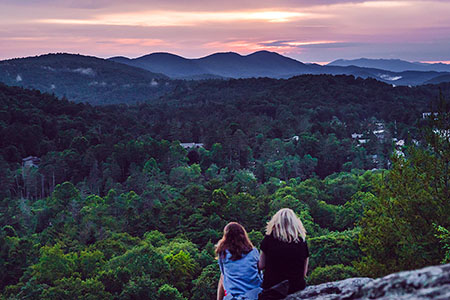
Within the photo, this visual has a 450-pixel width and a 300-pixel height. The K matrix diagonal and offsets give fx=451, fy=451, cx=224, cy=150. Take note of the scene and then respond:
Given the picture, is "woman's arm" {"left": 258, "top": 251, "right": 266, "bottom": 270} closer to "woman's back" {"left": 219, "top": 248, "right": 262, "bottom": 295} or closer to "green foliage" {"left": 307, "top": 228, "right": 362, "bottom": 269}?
"woman's back" {"left": 219, "top": 248, "right": 262, "bottom": 295}

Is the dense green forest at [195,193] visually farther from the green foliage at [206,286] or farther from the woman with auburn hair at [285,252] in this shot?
the woman with auburn hair at [285,252]

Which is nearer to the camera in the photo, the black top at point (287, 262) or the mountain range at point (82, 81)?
the black top at point (287, 262)

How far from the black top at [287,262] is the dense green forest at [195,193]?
21.8 ft

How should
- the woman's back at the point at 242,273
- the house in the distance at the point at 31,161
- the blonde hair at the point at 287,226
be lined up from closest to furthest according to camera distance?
1. the blonde hair at the point at 287,226
2. the woman's back at the point at 242,273
3. the house in the distance at the point at 31,161

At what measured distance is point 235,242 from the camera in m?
5.30

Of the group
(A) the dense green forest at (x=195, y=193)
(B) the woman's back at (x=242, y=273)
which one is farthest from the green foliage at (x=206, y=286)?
(B) the woman's back at (x=242, y=273)

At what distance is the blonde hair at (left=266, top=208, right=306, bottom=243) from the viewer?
501 centimetres

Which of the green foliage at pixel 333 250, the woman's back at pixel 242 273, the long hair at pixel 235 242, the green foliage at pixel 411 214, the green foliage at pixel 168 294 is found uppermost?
the long hair at pixel 235 242

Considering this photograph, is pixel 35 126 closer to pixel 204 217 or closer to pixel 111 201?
pixel 111 201

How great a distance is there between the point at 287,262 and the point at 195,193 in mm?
28259

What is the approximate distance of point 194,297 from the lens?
18.3 meters

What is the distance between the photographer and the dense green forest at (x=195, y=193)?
14.0 metres

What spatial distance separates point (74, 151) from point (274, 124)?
104 feet

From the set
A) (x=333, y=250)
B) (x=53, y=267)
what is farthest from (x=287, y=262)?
(x=53, y=267)
